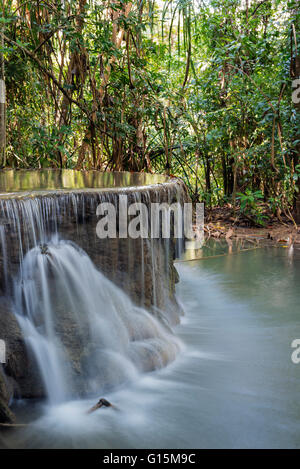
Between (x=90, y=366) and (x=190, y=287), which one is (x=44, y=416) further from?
(x=190, y=287)

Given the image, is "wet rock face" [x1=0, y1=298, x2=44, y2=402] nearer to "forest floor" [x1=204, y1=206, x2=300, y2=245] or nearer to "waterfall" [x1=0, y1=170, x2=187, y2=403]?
"waterfall" [x1=0, y1=170, x2=187, y2=403]

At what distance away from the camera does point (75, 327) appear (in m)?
2.51

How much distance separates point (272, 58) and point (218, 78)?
3.20 ft

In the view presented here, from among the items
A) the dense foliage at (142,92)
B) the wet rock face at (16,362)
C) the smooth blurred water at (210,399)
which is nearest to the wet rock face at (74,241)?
the wet rock face at (16,362)

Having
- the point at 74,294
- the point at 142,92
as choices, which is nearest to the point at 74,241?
the point at 74,294

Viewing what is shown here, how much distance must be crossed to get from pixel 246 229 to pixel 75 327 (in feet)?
16.6

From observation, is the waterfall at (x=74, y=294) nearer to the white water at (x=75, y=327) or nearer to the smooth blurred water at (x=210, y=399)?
the white water at (x=75, y=327)

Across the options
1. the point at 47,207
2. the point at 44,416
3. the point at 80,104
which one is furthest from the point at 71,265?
the point at 80,104

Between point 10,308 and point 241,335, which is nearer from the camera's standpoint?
point 10,308

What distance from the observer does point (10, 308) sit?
232 cm

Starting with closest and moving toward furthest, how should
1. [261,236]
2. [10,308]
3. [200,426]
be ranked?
[200,426], [10,308], [261,236]

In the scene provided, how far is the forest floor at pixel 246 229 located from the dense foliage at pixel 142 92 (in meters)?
0.29

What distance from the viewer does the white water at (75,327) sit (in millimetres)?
2371

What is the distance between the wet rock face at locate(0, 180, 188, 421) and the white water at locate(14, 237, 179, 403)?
4 centimetres
